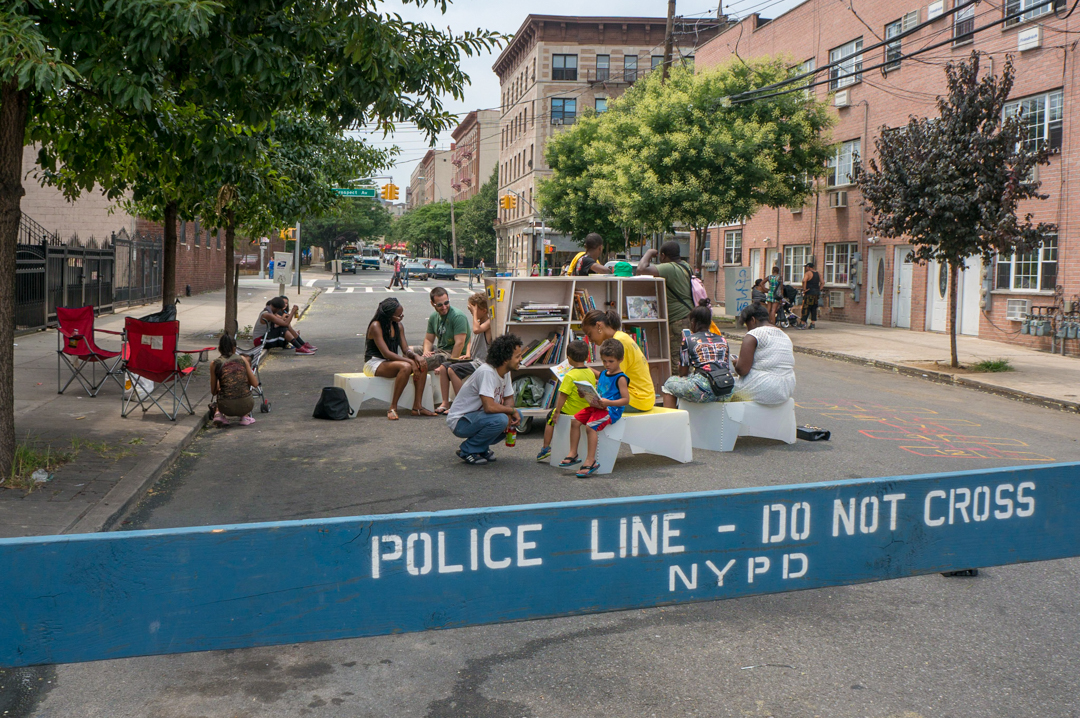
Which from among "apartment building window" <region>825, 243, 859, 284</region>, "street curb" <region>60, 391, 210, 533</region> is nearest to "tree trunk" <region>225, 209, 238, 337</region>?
"street curb" <region>60, 391, 210, 533</region>

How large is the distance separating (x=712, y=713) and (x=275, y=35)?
5863 mm

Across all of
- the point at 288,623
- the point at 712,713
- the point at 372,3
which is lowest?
the point at 712,713

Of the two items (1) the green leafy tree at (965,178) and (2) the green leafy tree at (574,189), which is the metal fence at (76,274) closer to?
(1) the green leafy tree at (965,178)

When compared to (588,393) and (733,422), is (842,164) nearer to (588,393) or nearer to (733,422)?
(733,422)

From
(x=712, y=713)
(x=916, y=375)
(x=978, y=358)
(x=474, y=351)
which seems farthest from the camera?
(x=978, y=358)

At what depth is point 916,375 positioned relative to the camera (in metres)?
16.3

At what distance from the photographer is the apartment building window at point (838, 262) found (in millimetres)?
28344

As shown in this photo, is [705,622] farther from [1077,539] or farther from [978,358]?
[978,358]

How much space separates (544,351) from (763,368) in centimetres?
233

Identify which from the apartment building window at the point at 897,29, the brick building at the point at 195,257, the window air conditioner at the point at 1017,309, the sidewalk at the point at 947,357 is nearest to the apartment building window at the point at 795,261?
the sidewalk at the point at 947,357

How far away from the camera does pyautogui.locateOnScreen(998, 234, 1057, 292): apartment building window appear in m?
20.1

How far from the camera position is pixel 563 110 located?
67.8 m

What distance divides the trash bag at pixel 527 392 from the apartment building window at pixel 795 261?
2245 centimetres

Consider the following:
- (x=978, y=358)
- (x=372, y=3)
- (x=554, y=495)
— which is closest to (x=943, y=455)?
(x=554, y=495)
